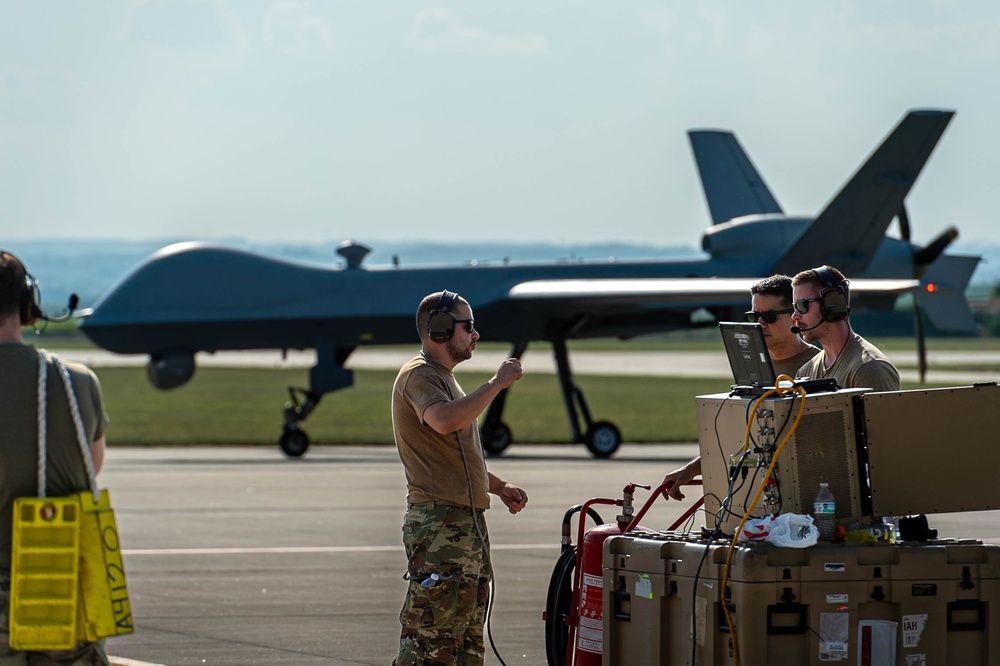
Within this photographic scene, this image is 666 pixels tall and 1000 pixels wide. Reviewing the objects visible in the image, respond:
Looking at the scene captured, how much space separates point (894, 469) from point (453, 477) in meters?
1.92

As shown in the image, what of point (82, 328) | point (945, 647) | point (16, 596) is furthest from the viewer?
point (82, 328)

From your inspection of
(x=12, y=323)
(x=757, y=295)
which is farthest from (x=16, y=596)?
(x=757, y=295)

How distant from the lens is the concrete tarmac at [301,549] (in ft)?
29.5

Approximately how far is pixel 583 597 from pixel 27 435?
2.72 meters

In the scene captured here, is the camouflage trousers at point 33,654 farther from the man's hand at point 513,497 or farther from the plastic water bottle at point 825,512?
the plastic water bottle at point 825,512

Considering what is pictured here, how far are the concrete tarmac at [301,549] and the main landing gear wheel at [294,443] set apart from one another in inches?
23.4

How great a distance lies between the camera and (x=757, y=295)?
766cm

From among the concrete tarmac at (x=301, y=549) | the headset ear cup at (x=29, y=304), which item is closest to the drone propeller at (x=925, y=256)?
the concrete tarmac at (x=301, y=549)

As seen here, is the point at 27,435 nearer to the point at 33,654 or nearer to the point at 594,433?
the point at 33,654

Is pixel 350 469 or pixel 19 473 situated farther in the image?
pixel 350 469

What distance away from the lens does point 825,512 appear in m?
5.87

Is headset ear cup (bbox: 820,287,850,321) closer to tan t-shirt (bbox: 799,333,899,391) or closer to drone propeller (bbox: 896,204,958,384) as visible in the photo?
tan t-shirt (bbox: 799,333,899,391)

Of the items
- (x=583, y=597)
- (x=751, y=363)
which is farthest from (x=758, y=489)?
(x=583, y=597)

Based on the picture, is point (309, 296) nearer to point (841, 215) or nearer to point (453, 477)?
point (841, 215)
